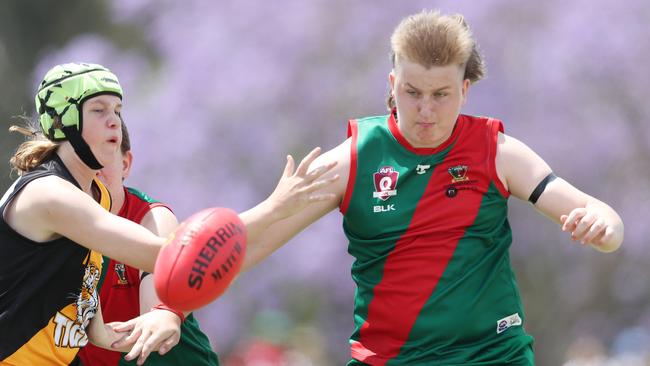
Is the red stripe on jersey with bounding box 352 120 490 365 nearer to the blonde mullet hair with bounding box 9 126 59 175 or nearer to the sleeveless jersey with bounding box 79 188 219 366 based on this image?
the sleeveless jersey with bounding box 79 188 219 366

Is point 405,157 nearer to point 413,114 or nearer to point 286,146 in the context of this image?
point 413,114

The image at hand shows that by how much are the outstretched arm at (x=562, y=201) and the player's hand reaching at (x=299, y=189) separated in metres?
0.83

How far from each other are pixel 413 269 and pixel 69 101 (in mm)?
1644

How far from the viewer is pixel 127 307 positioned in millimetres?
5266

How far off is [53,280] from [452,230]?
1.72 m

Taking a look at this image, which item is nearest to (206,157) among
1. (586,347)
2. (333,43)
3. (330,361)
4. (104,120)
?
(333,43)

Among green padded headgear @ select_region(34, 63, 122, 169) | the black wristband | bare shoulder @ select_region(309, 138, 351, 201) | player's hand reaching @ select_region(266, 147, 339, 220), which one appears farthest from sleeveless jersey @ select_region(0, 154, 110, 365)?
the black wristband

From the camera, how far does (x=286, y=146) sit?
9469 mm

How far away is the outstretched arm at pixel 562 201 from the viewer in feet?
14.4

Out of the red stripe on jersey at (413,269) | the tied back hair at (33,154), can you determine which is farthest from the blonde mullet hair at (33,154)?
the red stripe on jersey at (413,269)

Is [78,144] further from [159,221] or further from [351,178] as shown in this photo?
[351,178]

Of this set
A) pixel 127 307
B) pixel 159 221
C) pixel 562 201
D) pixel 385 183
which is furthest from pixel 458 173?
pixel 127 307

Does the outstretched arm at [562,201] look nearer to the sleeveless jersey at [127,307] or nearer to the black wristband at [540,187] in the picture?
the black wristband at [540,187]

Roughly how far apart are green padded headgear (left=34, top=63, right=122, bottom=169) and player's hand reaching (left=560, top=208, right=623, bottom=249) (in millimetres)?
2002
